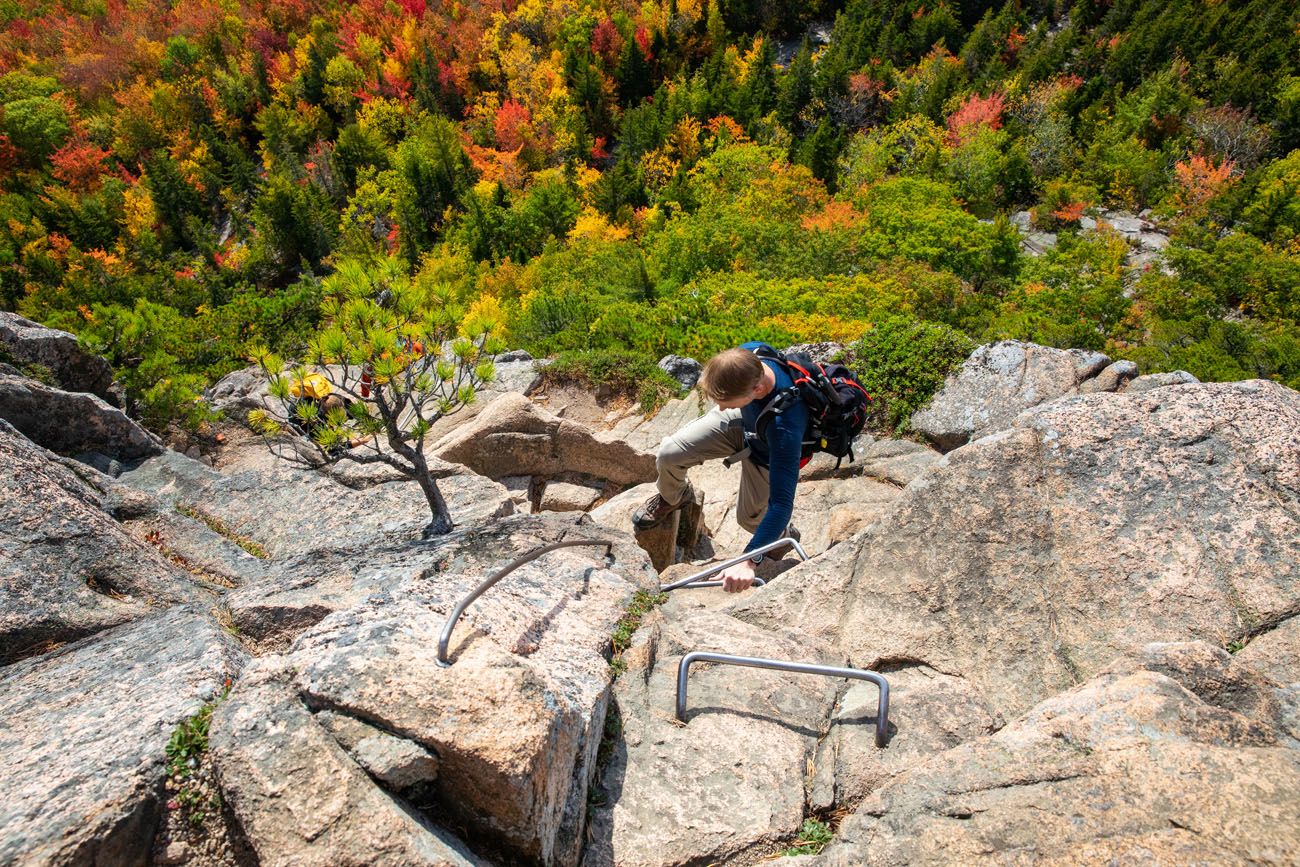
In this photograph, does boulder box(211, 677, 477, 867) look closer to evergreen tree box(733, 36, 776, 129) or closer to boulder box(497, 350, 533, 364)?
boulder box(497, 350, 533, 364)

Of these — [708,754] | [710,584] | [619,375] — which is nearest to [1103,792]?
[708,754]

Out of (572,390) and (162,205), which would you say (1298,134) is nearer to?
(572,390)

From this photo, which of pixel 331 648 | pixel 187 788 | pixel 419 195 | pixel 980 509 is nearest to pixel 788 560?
pixel 980 509

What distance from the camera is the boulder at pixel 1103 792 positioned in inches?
62.4

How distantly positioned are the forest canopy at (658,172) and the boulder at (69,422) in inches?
81.3

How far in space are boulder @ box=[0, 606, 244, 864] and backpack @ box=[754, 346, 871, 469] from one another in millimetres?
3192

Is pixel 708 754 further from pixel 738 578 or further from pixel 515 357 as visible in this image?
pixel 515 357

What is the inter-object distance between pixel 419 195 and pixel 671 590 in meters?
36.2

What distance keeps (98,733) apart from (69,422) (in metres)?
6.21

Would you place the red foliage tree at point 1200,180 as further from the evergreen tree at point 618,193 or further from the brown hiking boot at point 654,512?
the brown hiking boot at point 654,512

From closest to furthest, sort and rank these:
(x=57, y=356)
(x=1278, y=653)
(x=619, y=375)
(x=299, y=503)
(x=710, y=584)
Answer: (x=1278, y=653) → (x=710, y=584) → (x=299, y=503) → (x=57, y=356) → (x=619, y=375)

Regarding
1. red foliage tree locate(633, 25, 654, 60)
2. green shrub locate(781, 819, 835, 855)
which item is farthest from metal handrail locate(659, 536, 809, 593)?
red foliage tree locate(633, 25, 654, 60)

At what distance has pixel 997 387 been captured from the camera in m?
8.15

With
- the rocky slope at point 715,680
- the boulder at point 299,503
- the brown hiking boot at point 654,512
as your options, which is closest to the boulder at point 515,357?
the boulder at point 299,503
